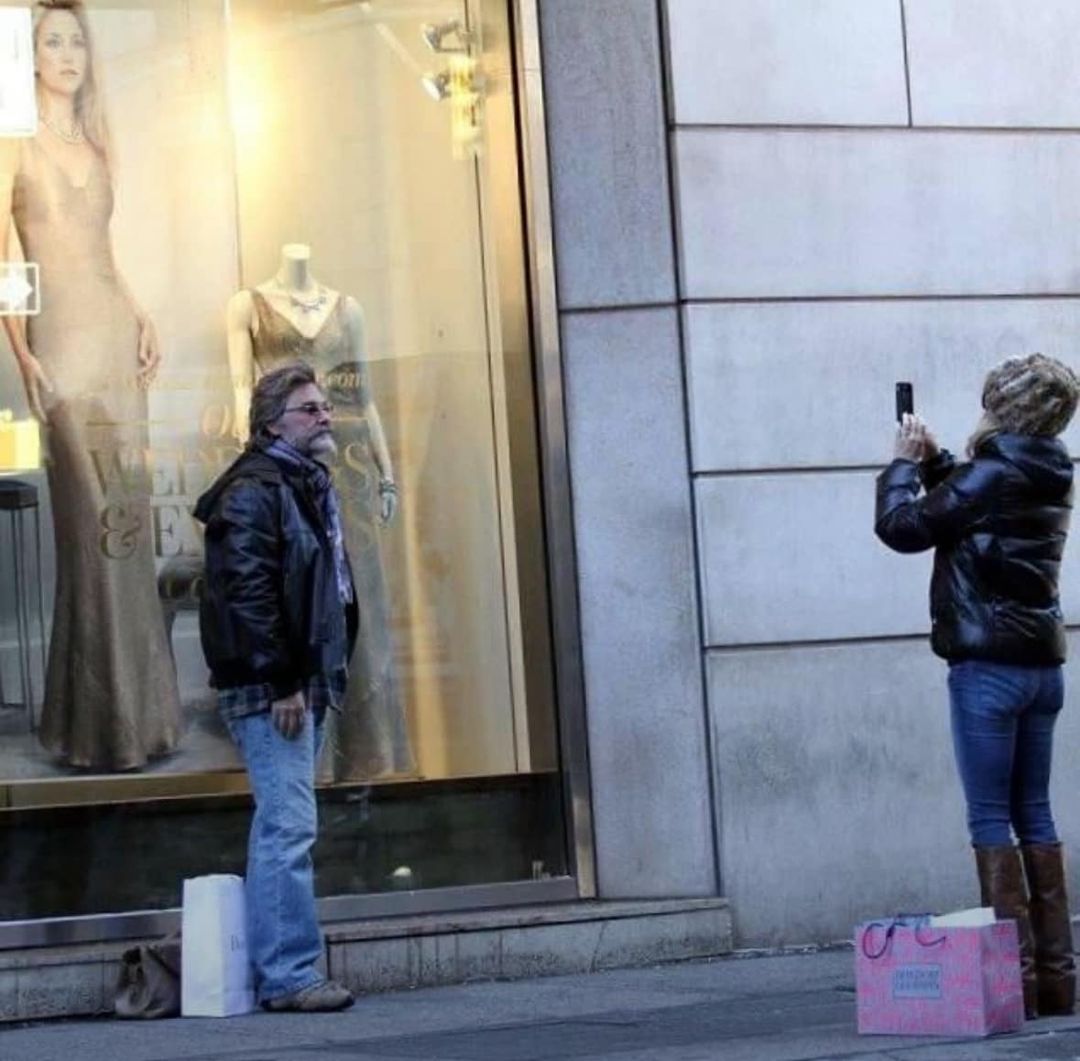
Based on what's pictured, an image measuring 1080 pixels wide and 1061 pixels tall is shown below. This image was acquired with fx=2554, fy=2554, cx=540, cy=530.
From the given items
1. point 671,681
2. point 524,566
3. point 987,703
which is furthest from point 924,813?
point 987,703

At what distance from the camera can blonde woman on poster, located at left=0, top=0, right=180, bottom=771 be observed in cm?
898

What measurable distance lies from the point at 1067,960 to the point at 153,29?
4656 millimetres

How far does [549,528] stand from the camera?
30.6ft

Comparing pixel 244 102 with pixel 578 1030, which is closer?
pixel 578 1030

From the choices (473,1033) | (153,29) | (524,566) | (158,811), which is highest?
(153,29)

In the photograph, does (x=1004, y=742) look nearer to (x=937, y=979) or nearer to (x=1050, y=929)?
(x=1050, y=929)

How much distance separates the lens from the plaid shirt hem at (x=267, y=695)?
25.4ft

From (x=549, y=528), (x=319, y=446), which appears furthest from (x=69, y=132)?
(x=549, y=528)

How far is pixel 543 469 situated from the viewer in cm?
936

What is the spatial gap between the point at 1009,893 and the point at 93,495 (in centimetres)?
362

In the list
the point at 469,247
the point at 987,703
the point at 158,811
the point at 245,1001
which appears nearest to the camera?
the point at 987,703

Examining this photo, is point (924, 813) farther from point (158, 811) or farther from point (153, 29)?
point (153, 29)

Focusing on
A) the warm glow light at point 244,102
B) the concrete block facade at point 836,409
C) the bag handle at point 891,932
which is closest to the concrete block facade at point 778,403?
the concrete block facade at point 836,409

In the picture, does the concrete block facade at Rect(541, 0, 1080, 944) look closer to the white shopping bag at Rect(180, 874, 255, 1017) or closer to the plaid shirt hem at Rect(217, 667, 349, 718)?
the plaid shirt hem at Rect(217, 667, 349, 718)
